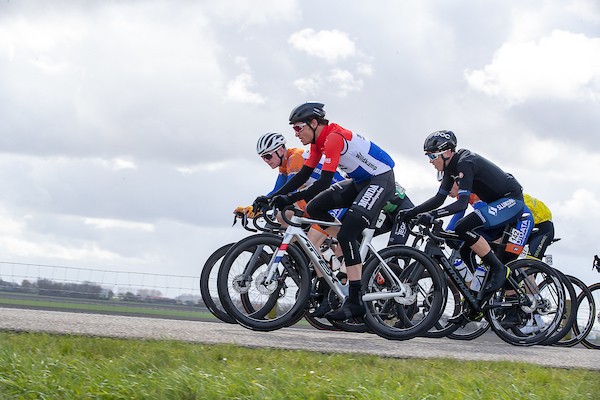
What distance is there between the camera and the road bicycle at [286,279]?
8.09 meters

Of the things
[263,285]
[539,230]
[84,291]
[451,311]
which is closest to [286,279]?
[263,285]

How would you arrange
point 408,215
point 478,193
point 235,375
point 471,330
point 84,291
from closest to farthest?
point 235,375, point 408,215, point 478,193, point 471,330, point 84,291

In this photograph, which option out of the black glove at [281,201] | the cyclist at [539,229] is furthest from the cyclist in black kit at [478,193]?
the cyclist at [539,229]

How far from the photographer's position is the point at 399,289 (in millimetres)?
8539

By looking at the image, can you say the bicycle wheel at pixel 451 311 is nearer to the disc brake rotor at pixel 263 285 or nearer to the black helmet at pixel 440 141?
the black helmet at pixel 440 141

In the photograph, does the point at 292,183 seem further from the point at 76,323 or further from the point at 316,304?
the point at 76,323

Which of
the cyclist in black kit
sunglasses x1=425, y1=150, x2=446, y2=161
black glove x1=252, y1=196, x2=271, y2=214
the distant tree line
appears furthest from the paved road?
the distant tree line

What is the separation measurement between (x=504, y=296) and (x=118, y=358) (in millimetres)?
4949

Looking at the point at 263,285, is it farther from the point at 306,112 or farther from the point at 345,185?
the point at 306,112

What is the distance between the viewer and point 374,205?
8406 millimetres

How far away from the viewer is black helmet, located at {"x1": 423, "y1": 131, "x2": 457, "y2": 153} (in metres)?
9.12

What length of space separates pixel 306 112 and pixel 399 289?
6.21ft

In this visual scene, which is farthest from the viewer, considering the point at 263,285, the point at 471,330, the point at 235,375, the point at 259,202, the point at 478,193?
the point at 471,330

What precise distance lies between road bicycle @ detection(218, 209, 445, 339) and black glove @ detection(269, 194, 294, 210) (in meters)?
0.14
